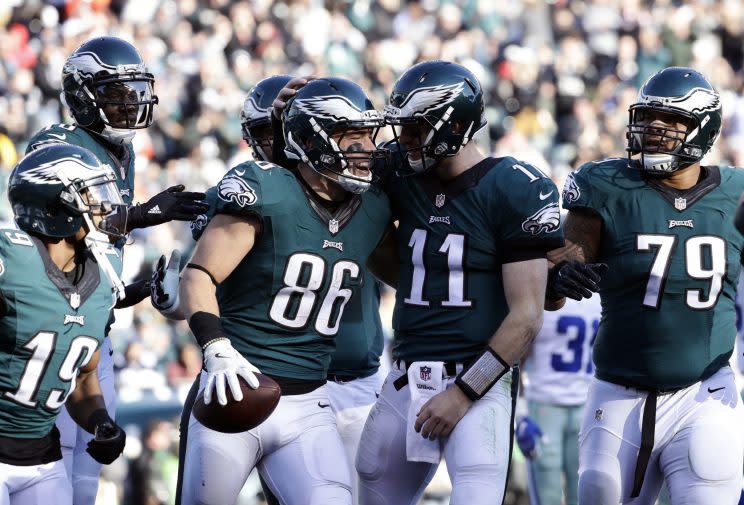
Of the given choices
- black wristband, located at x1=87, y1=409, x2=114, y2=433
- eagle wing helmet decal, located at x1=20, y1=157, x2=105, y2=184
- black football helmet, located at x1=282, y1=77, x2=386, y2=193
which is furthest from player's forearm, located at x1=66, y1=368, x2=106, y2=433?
black football helmet, located at x1=282, y1=77, x2=386, y2=193

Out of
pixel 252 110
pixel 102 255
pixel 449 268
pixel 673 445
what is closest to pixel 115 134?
pixel 252 110

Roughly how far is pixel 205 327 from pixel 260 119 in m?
1.88

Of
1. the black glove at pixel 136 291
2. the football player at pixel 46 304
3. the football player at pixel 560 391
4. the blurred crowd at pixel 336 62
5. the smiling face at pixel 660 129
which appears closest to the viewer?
the football player at pixel 46 304

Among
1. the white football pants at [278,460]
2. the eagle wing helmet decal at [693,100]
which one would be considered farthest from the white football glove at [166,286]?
the eagle wing helmet decal at [693,100]

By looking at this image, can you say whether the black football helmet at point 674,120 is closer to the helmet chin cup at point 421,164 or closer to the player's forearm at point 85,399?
the helmet chin cup at point 421,164

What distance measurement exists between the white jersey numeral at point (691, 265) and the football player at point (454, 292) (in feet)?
1.95

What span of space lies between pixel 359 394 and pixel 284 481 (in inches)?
52.3

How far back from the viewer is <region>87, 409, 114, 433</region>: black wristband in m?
4.73

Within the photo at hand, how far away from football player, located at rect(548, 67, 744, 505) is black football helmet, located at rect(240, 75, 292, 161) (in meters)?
1.50

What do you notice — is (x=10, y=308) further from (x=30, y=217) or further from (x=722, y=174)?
(x=722, y=174)

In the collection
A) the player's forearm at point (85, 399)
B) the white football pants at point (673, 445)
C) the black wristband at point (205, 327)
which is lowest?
the white football pants at point (673, 445)

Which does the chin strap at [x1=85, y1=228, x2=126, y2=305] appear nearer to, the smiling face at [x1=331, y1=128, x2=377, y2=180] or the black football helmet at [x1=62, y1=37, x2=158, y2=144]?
the smiling face at [x1=331, y1=128, x2=377, y2=180]

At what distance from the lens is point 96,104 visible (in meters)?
5.70

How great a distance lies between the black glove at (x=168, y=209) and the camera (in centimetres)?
511
